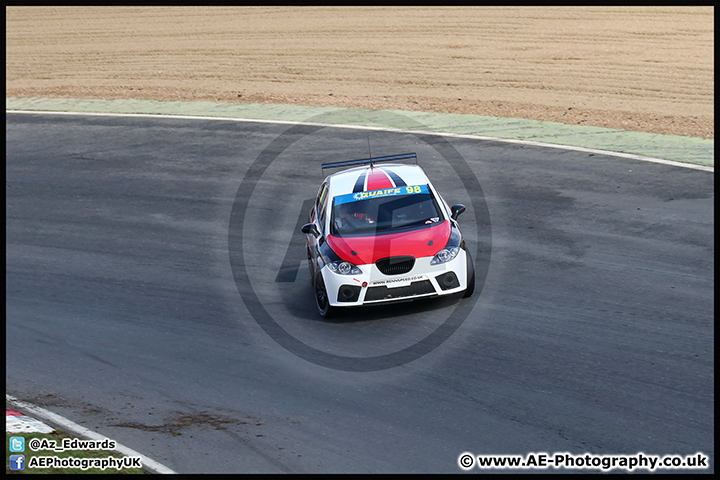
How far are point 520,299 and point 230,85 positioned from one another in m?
17.3

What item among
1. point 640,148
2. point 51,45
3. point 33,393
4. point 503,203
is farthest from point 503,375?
point 51,45

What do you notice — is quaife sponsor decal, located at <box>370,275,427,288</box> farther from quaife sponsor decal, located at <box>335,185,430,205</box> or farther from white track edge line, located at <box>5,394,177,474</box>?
white track edge line, located at <box>5,394,177,474</box>

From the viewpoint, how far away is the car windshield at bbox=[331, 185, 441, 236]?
36.2 ft

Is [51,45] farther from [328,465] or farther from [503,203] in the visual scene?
[328,465]

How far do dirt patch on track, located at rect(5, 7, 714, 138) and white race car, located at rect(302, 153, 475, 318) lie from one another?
31.9 ft

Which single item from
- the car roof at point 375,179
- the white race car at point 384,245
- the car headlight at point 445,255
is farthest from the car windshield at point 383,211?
the car headlight at point 445,255

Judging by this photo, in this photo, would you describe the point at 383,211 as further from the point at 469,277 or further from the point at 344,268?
the point at 469,277

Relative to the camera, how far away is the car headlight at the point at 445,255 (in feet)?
34.4

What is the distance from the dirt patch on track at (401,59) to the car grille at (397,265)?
35.2 feet

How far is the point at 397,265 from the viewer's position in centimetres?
1040

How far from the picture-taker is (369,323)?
34.7 feet

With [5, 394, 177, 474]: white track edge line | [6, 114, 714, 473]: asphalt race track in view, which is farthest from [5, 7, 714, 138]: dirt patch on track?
[5, 394, 177, 474]: white track edge line

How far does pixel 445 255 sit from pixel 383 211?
1172 mm

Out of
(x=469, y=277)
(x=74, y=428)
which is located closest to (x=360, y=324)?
(x=469, y=277)
